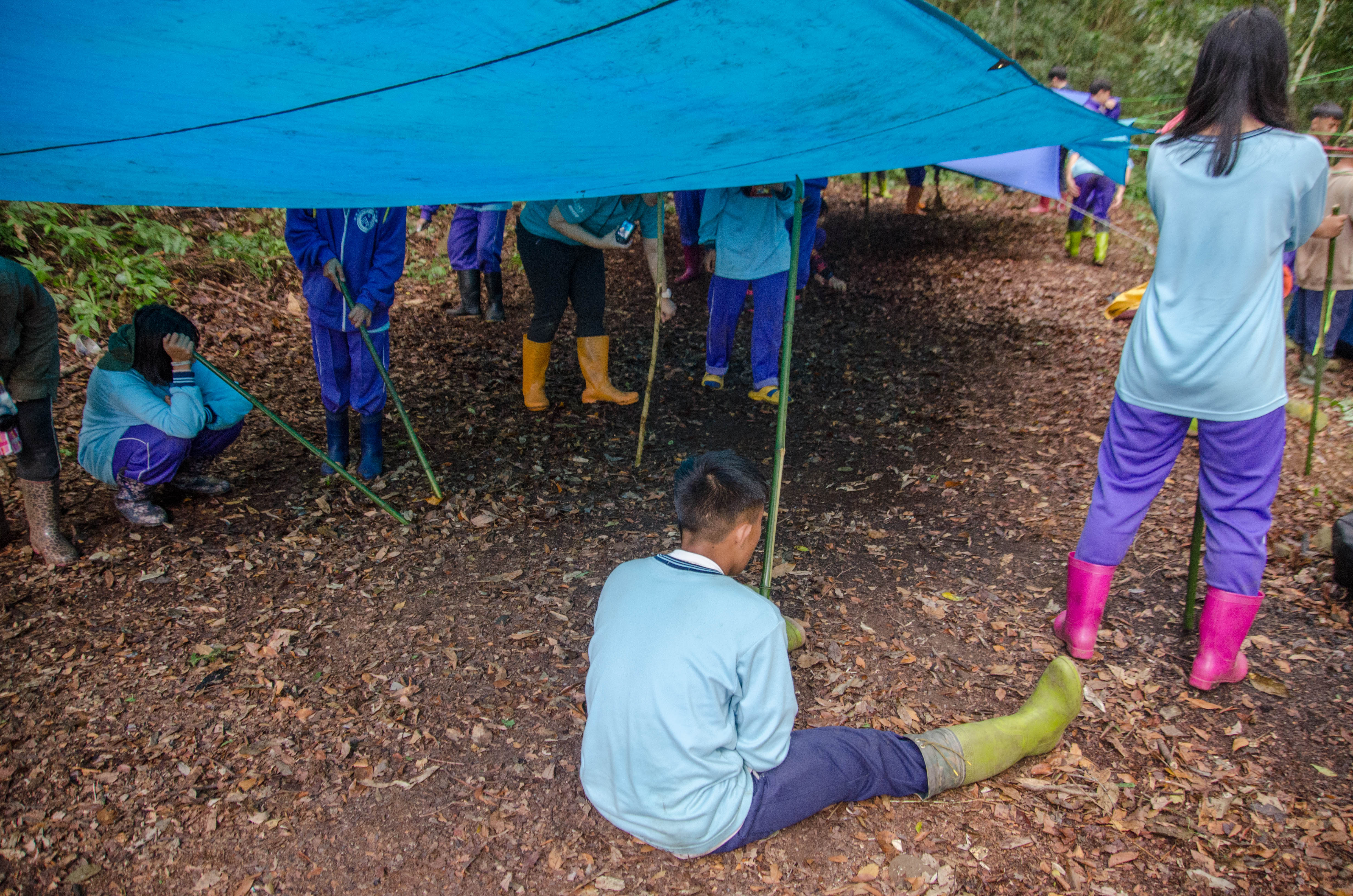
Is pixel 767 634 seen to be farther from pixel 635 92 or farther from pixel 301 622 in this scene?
pixel 301 622

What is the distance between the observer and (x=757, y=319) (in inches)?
222

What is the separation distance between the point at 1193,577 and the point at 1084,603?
1.75 ft

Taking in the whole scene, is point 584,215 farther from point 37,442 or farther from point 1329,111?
point 1329,111

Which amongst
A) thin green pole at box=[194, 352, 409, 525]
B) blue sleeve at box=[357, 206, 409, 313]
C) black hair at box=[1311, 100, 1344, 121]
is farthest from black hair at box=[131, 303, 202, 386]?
black hair at box=[1311, 100, 1344, 121]

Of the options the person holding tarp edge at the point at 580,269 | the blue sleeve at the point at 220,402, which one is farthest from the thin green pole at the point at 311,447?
the person holding tarp edge at the point at 580,269

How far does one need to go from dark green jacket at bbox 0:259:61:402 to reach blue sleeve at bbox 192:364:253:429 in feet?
1.99

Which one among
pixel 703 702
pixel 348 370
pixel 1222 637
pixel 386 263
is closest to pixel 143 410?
pixel 348 370

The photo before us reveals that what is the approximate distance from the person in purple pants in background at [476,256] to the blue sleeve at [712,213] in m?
2.23

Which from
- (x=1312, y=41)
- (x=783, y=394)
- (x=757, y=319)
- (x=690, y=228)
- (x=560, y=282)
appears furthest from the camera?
(x=1312, y=41)

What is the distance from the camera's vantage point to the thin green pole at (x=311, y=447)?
372cm

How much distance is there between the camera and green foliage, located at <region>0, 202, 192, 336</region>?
6.09 meters

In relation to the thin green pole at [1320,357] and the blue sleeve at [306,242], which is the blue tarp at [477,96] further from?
the thin green pole at [1320,357]

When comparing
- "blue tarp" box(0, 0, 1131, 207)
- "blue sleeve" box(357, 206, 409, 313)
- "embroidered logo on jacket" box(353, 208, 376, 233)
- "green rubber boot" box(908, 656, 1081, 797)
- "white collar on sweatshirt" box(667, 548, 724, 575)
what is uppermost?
"blue tarp" box(0, 0, 1131, 207)

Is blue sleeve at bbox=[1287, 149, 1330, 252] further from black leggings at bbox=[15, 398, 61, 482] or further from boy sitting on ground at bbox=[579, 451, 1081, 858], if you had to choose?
black leggings at bbox=[15, 398, 61, 482]
